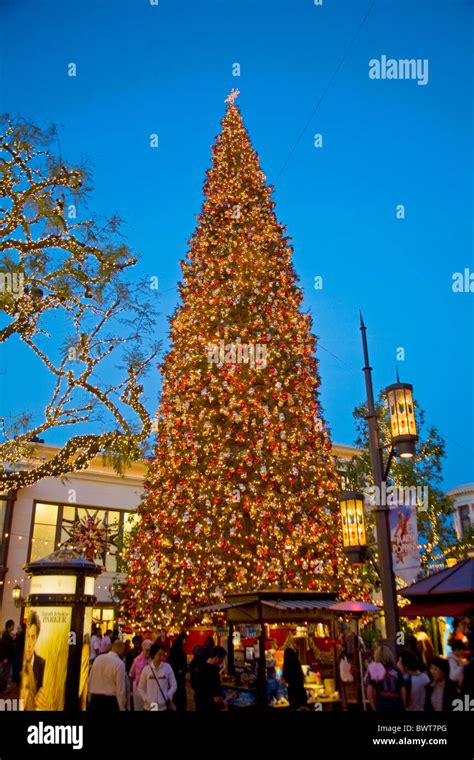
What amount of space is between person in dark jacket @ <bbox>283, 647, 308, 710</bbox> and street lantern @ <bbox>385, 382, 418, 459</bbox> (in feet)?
11.3

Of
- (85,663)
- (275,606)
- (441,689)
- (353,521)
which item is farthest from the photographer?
(353,521)

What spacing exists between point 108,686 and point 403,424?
5315mm

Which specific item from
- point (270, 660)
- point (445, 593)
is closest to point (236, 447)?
point (270, 660)

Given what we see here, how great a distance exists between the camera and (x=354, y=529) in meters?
9.48

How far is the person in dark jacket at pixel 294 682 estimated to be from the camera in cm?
814

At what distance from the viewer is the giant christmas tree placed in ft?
39.6

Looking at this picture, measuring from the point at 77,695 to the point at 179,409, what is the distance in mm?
7460

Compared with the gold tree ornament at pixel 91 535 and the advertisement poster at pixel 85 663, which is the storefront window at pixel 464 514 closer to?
the gold tree ornament at pixel 91 535

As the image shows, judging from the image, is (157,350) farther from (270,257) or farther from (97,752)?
(97,752)

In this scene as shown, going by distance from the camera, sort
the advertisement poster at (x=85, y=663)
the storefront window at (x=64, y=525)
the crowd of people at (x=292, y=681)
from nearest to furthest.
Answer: the crowd of people at (x=292, y=681)
the advertisement poster at (x=85, y=663)
the storefront window at (x=64, y=525)

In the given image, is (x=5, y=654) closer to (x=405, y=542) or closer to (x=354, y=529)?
(x=354, y=529)

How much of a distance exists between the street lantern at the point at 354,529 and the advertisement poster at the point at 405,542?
78 centimetres

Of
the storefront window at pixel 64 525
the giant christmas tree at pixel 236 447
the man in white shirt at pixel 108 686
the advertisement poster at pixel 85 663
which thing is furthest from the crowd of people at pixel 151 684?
the storefront window at pixel 64 525

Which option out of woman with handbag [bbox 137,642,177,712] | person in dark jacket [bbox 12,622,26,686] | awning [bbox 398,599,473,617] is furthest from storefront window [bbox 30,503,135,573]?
awning [bbox 398,599,473,617]
